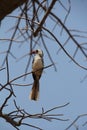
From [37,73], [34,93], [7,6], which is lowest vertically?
[34,93]

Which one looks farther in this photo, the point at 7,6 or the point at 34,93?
the point at 34,93

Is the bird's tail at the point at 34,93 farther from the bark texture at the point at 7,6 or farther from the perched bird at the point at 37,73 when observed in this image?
the bark texture at the point at 7,6

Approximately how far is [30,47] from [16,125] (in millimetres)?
589

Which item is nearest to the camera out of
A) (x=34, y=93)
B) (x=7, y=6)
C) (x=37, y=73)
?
(x=7, y=6)

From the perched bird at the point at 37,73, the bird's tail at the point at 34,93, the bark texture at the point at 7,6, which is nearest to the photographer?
the bark texture at the point at 7,6

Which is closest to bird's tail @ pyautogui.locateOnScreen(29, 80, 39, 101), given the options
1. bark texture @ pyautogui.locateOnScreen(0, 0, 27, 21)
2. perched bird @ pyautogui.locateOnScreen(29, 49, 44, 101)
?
perched bird @ pyautogui.locateOnScreen(29, 49, 44, 101)

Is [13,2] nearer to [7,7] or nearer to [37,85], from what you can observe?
[7,7]

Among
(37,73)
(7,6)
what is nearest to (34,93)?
(37,73)

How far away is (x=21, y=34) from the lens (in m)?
1.60

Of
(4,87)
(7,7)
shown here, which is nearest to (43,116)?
(4,87)

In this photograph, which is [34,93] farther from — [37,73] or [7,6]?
[7,6]

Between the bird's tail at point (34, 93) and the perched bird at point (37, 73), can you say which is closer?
the bird's tail at point (34, 93)

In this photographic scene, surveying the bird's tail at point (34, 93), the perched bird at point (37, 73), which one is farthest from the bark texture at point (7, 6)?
the perched bird at point (37, 73)

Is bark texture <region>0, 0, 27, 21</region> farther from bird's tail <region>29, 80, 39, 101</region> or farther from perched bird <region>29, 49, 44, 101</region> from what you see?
perched bird <region>29, 49, 44, 101</region>
